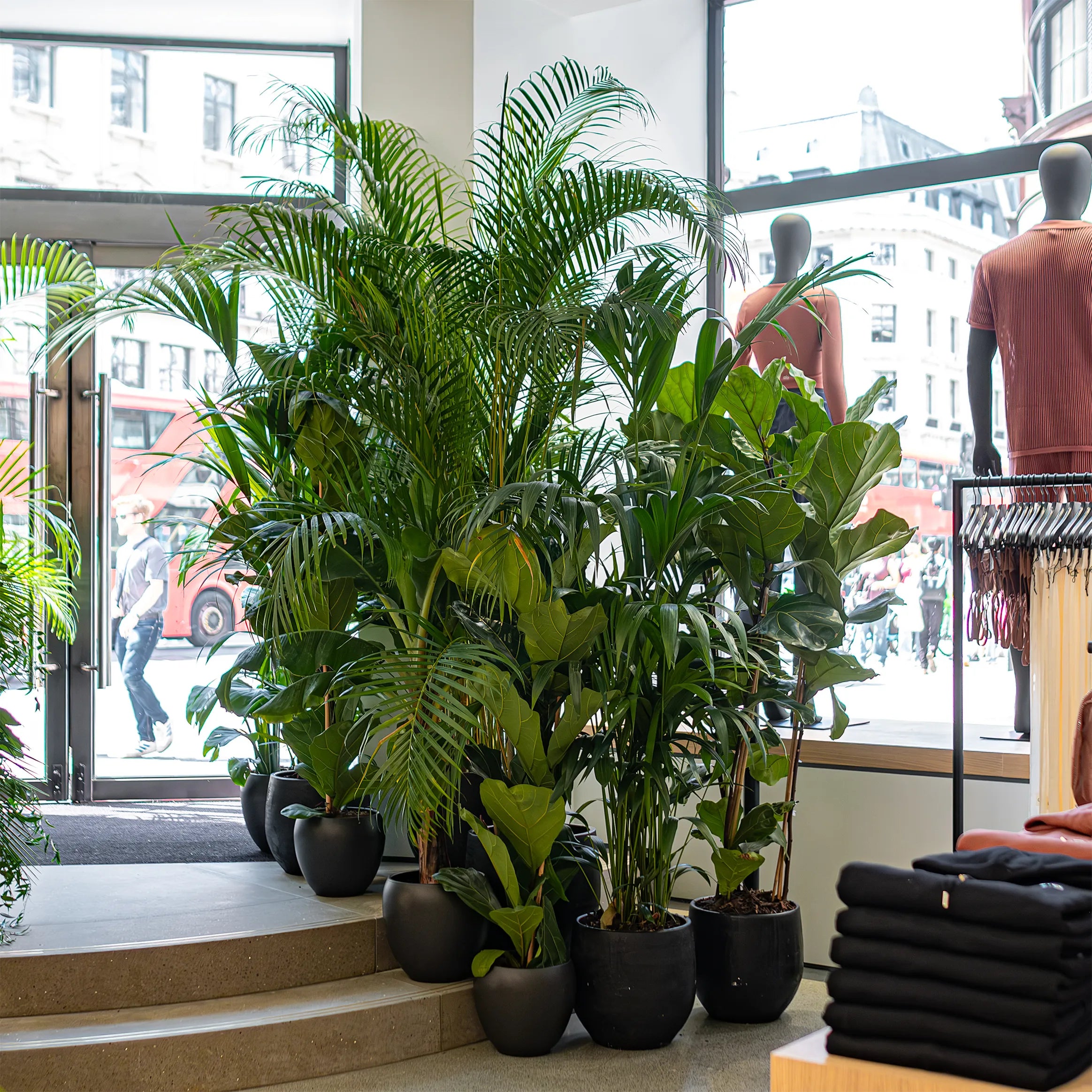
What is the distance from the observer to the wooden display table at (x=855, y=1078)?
3.90ft

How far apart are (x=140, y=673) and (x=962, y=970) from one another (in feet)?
14.1

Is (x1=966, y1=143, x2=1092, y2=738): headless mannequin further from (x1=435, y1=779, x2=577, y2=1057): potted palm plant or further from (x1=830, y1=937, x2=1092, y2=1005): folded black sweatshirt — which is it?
Answer: (x1=830, y1=937, x2=1092, y2=1005): folded black sweatshirt

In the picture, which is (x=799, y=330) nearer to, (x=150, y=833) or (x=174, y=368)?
(x=174, y=368)

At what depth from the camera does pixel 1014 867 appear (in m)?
1.31

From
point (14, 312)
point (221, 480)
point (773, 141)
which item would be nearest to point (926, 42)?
point (773, 141)

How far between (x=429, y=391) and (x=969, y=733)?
2146 millimetres

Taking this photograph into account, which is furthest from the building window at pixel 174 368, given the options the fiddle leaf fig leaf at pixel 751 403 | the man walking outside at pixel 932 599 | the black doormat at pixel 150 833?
the man walking outside at pixel 932 599

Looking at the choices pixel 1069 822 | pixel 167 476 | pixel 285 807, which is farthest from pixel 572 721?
pixel 167 476

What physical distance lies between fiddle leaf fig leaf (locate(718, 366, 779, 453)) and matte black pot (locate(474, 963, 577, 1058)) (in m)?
1.50

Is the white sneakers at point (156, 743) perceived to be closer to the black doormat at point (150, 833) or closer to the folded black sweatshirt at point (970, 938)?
the black doormat at point (150, 833)

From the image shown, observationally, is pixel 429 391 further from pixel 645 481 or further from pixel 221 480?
pixel 221 480

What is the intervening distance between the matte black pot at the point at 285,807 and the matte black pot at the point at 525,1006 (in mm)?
913

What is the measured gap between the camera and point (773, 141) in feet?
16.2

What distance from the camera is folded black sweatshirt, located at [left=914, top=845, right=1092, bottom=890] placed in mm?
1295
